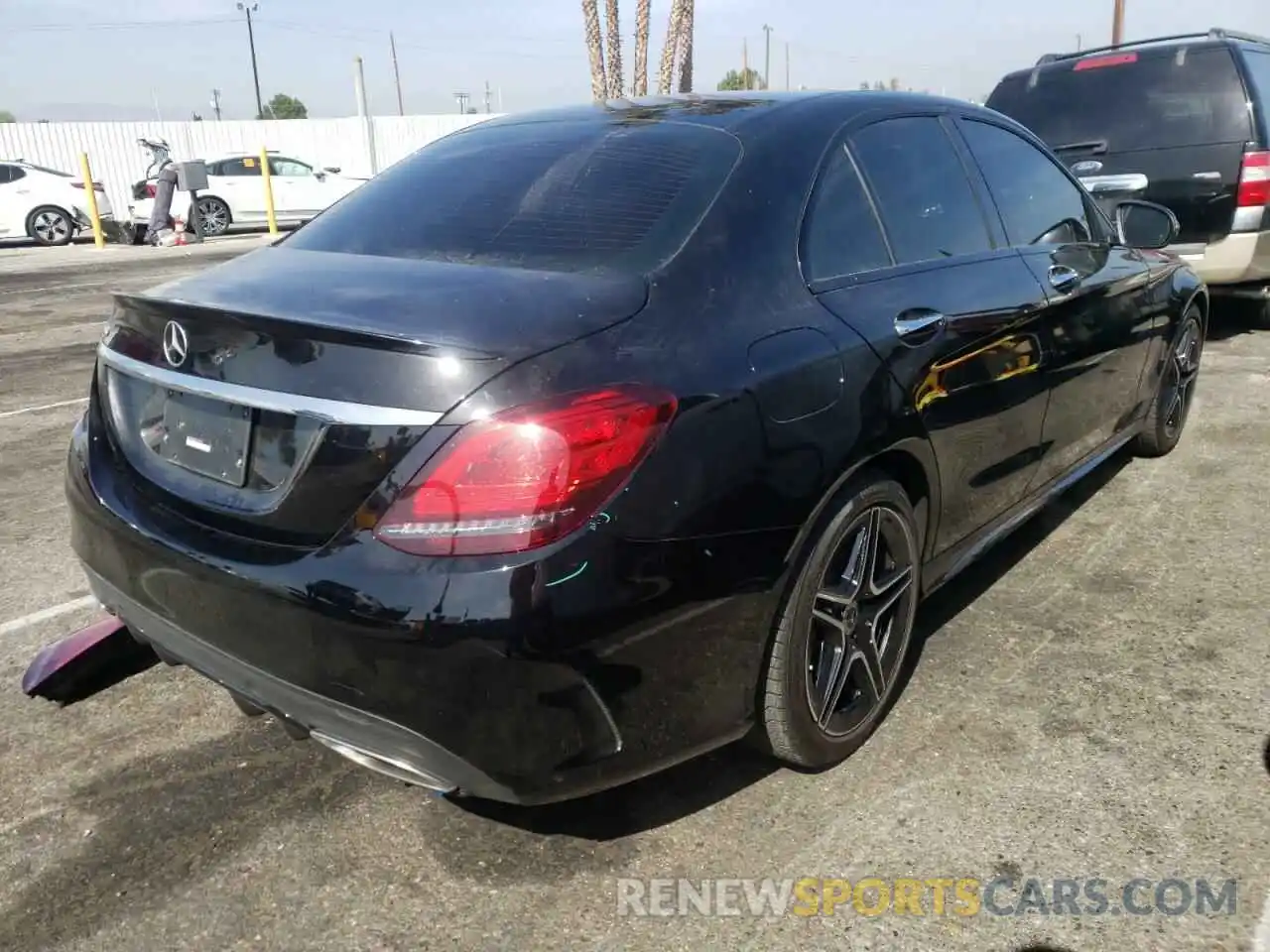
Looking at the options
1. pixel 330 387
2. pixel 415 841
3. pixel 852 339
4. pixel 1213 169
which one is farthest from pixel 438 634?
pixel 1213 169

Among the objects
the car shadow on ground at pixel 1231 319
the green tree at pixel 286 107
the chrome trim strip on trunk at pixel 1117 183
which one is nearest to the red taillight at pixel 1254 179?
the chrome trim strip on trunk at pixel 1117 183

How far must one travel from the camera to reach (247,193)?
70.8ft

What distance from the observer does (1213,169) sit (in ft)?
22.6

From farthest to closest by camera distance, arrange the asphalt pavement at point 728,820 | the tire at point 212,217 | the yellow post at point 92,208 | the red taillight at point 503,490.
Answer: the tire at point 212,217, the yellow post at point 92,208, the asphalt pavement at point 728,820, the red taillight at point 503,490

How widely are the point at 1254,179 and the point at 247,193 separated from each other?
19.4 m

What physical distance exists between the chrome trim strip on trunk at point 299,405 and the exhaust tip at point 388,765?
2.14 ft

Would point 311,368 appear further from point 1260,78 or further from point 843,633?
point 1260,78

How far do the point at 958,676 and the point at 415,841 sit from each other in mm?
1640

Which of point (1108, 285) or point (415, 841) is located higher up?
point (1108, 285)

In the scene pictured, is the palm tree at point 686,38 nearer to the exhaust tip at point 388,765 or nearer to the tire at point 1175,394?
the tire at point 1175,394

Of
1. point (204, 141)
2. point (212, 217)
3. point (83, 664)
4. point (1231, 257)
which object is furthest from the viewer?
point (204, 141)

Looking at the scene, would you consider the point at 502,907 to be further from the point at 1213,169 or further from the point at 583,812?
the point at 1213,169

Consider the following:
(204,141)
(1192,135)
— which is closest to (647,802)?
(1192,135)

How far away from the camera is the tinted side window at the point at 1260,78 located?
22.4ft
